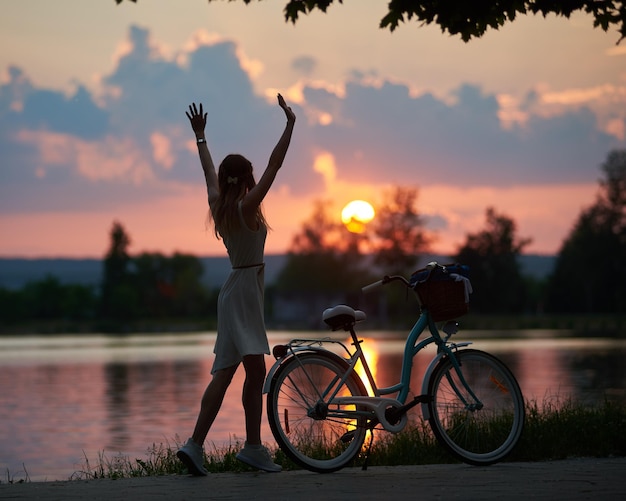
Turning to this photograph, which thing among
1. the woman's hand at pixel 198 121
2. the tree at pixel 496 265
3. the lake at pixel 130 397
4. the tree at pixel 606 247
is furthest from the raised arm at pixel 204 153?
the tree at pixel 496 265

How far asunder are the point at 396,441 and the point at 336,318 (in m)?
2.36

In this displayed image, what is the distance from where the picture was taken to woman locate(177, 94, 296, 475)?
7.06 meters

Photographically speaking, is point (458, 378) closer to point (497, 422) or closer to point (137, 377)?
point (497, 422)

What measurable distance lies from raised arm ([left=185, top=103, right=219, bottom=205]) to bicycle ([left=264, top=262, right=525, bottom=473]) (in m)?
1.09

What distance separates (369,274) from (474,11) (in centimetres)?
13015

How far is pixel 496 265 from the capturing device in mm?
118812

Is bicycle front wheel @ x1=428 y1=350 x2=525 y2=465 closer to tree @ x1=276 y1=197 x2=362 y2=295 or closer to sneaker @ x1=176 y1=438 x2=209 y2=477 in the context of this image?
sneaker @ x1=176 y1=438 x2=209 y2=477

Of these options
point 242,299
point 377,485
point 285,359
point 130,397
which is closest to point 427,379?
point 285,359

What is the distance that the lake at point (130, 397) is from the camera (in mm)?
13734

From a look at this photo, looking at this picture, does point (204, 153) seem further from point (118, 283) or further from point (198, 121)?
point (118, 283)

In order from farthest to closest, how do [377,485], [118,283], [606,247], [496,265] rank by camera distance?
1. [118,283]
2. [496,265]
3. [606,247]
4. [377,485]

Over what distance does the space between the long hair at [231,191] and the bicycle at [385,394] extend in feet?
2.75

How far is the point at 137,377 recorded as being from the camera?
29.0 metres

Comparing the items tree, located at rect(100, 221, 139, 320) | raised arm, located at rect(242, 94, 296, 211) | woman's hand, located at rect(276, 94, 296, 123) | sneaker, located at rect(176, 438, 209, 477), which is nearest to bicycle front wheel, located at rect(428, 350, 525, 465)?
sneaker, located at rect(176, 438, 209, 477)
